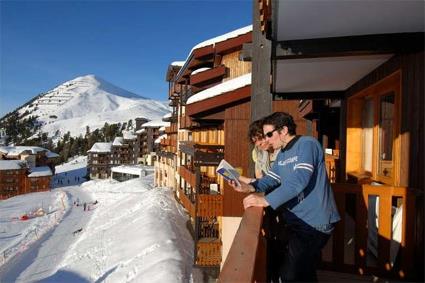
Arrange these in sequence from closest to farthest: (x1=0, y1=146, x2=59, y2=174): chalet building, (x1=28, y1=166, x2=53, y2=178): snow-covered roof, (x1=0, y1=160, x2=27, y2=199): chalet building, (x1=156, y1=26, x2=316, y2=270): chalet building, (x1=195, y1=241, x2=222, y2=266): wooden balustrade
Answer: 1. (x1=156, y1=26, x2=316, y2=270): chalet building
2. (x1=195, y1=241, x2=222, y2=266): wooden balustrade
3. (x1=0, y1=160, x2=27, y2=199): chalet building
4. (x1=28, y1=166, x2=53, y2=178): snow-covered roof
5. (x1=0, y1=146, x2=59, y2=174): chalet building

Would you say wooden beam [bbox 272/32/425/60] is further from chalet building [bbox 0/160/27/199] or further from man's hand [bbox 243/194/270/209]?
chalet building [bbox 0/160/27/199]

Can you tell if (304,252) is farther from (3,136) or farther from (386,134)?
(3,136)

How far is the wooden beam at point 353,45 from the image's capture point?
3.75 m

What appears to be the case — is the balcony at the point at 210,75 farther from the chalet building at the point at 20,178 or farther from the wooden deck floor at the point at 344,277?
the chalet building at the point at 20,178

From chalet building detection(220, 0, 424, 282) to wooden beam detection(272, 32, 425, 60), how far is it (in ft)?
0.03

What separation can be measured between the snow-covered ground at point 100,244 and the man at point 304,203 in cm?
1175

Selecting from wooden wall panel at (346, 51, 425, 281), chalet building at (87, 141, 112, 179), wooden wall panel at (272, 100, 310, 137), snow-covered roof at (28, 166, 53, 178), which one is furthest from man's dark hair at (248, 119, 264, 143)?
chalet building at (87, 141, 112, 179)

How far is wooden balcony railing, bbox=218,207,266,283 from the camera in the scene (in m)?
1.72

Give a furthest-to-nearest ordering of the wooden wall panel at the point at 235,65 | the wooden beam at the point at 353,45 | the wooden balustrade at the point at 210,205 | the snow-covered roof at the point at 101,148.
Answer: the snow-covered roof at the point at 101,148 → the wooden wall panel at the point at 235,65 → the wooden balustrade at the point at 210,205 → the wooden beam at the point at 353,45

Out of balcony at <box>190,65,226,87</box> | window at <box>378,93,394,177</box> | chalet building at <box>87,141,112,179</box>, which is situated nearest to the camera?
window at <box>378,93,394,177</box>

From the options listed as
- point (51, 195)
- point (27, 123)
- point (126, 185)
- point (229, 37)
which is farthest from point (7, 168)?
point (27, 123)

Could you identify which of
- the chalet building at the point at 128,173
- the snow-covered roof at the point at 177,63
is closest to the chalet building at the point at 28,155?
the chalet building at the point at 128,173

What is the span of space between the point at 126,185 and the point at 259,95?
158 ft

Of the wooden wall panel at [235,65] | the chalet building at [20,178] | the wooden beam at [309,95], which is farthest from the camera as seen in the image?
the chalet building at [20,178]
